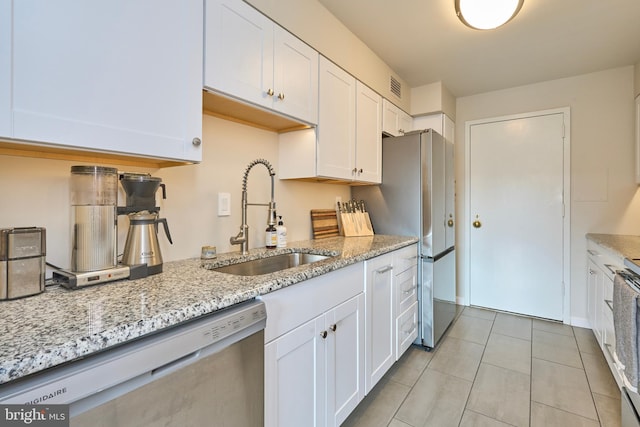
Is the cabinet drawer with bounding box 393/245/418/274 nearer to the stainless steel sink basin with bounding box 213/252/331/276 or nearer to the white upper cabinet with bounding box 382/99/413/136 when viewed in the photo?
the stainless steel sink basin with bounding box 213/252/331/276

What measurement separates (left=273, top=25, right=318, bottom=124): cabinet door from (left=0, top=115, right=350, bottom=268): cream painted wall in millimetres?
318

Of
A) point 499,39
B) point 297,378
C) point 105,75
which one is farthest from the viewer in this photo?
point 499,39

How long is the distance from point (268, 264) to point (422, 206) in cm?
132

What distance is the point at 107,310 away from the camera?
0.75 metres

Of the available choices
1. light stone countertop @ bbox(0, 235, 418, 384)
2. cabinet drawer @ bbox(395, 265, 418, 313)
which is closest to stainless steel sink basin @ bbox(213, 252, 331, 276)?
light stone countertop @ bbox(0, 235, 418, 384)

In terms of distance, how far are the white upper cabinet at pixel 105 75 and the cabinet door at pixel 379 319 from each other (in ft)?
3.76

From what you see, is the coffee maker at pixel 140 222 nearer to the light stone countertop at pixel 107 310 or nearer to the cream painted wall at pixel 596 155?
the light stone countertop at pixel 107 310

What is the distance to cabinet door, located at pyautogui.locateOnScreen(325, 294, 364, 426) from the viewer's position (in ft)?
4.41

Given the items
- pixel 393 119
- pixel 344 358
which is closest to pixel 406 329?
pixel 344 358

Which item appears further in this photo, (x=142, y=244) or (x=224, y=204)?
(x=224, y=204)

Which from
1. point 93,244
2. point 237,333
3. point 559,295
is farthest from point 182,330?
point 559,295

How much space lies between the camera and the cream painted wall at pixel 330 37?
153 cm

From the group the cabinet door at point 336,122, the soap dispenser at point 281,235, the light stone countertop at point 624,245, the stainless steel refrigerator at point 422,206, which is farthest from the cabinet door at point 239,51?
the light stone countertop at point 624,245

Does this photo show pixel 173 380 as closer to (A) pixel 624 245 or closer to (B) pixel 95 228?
(B) pixel 95 228
